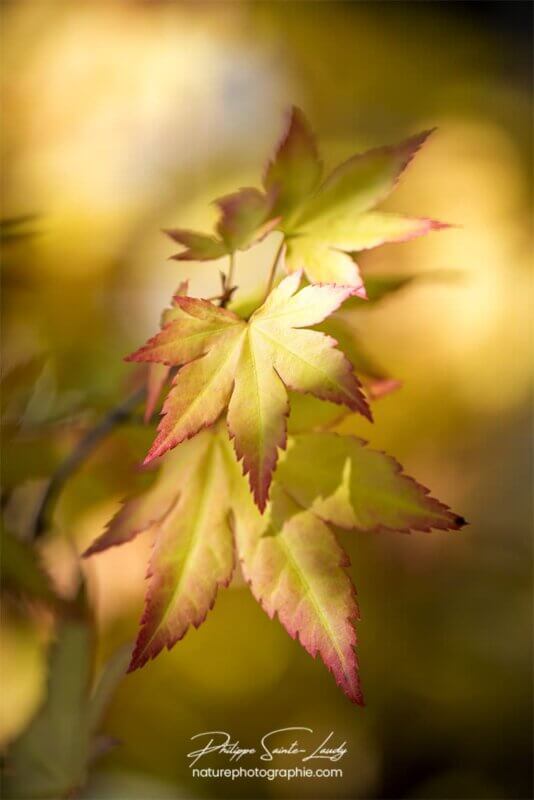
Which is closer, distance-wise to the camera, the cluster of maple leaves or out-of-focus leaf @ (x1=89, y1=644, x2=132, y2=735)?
the cluster of maple leaves

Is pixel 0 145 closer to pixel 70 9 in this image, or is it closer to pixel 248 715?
pixel 70 9

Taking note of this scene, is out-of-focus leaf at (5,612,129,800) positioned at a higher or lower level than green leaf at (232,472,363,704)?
lower

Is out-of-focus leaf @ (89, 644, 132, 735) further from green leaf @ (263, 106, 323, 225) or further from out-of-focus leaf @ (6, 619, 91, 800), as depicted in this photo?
green leaf @ (263, 106, 323, 225)

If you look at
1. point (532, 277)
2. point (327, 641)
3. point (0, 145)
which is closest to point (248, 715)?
point (327, 641)

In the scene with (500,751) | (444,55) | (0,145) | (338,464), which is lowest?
(500,751)
